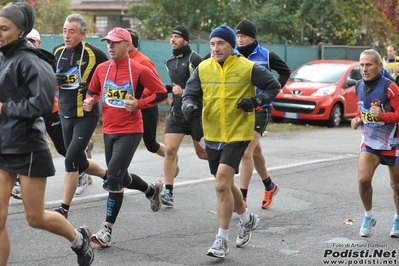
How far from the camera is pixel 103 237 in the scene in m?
7.40

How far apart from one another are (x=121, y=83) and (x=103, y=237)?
1478 mm

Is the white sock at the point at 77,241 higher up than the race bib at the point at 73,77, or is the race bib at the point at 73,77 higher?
the race bib at the point at 73,77

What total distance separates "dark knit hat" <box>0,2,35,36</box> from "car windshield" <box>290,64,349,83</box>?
52.3 ft

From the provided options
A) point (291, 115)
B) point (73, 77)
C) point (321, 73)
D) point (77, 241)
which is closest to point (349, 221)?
point (73, 77)

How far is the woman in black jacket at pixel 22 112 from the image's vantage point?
5684mm

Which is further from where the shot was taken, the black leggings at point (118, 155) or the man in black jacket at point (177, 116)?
the man in black jacket at point (177, 116)

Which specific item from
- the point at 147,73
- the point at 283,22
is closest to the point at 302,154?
the point at 147,73

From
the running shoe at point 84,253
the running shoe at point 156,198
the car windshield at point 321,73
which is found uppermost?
the running shoe at point 84,253

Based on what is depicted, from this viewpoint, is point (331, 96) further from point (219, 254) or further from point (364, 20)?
point (219, 254)

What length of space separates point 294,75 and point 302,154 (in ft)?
25.3

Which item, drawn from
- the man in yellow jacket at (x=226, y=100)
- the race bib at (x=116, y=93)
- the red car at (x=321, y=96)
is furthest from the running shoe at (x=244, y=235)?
the red car at (x=321, y=96)

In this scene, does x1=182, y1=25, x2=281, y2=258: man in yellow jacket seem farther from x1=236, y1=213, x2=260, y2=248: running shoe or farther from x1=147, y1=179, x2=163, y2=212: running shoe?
x1=147, y1=179, x2=163, y2=212: running shoe

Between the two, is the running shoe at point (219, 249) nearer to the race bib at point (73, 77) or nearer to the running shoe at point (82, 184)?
the race bib at point (73, 77)

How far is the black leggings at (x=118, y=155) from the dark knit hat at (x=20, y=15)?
2.08 m
